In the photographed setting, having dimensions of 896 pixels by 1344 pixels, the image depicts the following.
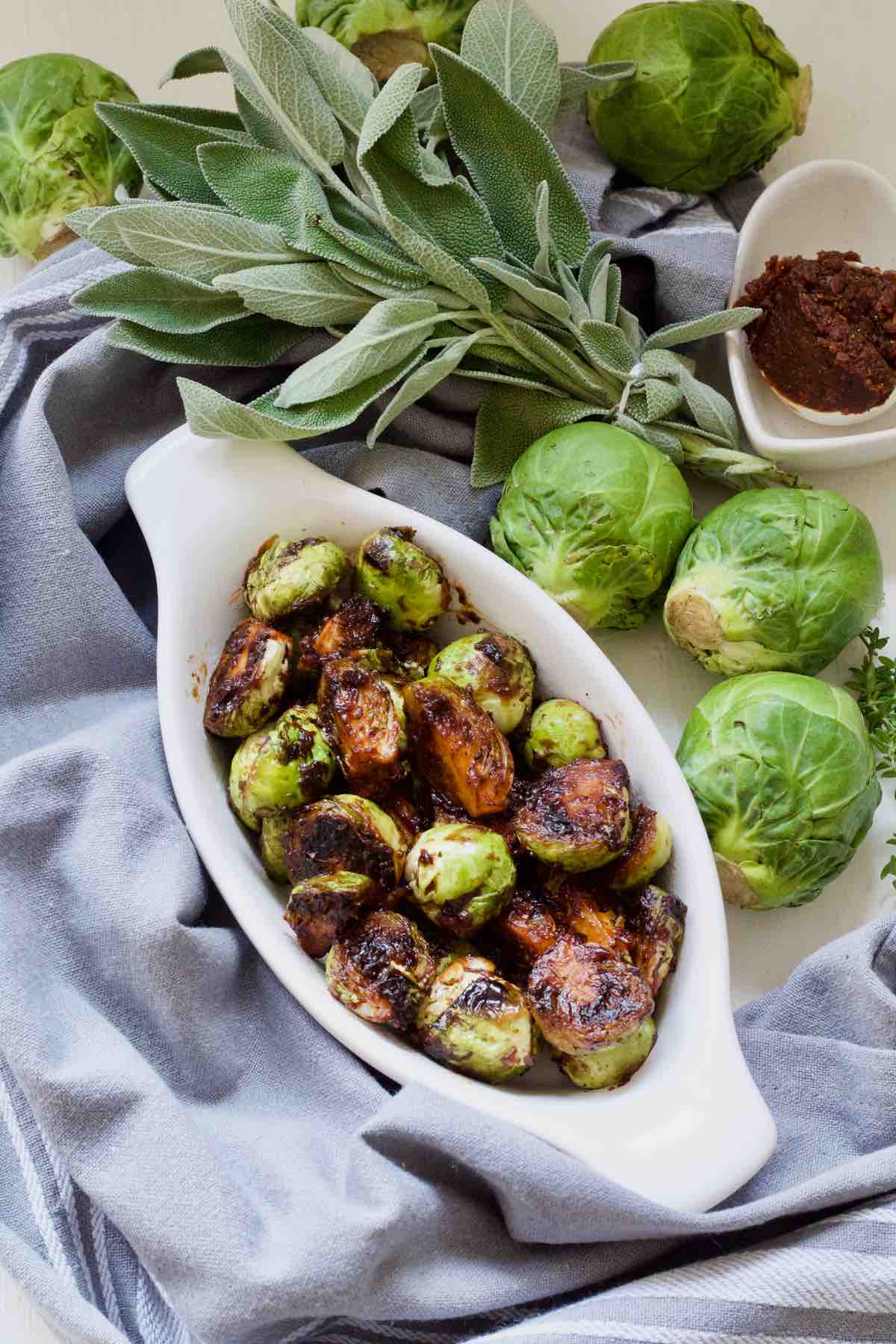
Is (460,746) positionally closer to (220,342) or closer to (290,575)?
(290,575)

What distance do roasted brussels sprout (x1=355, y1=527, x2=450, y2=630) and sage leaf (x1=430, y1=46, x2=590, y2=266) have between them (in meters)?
0.41

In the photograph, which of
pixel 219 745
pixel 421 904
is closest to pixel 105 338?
pixel 219 745

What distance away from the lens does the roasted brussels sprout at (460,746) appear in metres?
1.47

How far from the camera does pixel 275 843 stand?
5.07 ft

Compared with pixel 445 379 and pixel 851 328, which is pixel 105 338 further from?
pixel 851 328

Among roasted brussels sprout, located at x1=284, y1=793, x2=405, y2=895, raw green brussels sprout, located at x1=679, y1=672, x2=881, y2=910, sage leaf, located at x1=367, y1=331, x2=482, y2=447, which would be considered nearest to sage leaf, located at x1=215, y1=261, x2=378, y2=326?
sage leaf, located at x1=367, y1=331, x2=482, y2=447

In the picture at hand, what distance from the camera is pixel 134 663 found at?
171 cm

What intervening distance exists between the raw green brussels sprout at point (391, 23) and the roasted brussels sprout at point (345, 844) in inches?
42.5

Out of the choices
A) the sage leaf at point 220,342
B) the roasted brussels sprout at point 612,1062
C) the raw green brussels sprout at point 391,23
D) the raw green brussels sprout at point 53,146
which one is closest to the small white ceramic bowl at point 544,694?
the roasted brussels sprout at point 612,1062

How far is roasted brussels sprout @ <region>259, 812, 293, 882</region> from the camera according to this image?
1.53 m

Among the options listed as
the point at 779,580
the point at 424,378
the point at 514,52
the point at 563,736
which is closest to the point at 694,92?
the point at 514,52

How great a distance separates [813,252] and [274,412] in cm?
90

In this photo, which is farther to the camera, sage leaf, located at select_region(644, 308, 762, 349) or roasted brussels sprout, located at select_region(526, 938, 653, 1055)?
sage leaf, located at select_region(644, 308, 762, 349)

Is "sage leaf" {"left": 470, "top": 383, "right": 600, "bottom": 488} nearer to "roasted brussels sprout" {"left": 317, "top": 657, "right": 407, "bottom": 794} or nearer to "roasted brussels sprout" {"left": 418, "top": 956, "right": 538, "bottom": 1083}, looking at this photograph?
"roasted brussels sprout" {"left": 317, "top": 657, "right": 407, "bottom": 794}
